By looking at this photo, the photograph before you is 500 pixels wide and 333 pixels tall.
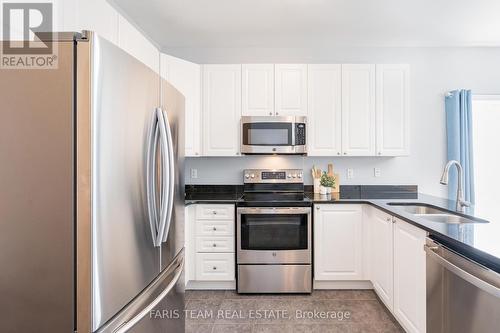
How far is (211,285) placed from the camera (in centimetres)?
Answer: 297

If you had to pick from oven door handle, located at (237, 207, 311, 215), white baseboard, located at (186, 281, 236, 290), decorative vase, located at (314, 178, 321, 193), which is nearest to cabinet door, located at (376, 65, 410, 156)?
decorative vase, located at (314, 178, 321, 193)

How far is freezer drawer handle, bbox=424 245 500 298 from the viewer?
1.17m

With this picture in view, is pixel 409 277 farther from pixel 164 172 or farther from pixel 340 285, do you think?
pixel 164 172

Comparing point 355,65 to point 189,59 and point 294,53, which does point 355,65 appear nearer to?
point 294,53

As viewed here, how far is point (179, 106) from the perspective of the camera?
1723mm

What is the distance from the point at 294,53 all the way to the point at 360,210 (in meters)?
1.99

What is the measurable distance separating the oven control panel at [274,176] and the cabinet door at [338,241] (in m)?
0.60

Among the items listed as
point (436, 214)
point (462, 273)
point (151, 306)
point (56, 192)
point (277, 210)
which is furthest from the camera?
point (277, 210)

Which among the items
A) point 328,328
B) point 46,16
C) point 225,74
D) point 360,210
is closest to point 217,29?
point 225,74

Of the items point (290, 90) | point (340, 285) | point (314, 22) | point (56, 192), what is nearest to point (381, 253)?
point (340, 285)

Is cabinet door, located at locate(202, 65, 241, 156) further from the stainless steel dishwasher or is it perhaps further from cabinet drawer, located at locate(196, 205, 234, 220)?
the stainless steel dishwasher

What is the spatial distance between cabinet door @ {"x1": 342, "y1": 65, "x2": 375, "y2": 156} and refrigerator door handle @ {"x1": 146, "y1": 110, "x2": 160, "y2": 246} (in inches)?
92.8

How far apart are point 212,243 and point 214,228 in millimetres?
152

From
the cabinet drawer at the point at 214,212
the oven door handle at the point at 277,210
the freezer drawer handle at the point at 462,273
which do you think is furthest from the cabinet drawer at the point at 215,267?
the freezer drawer handle at the point at 462,273
